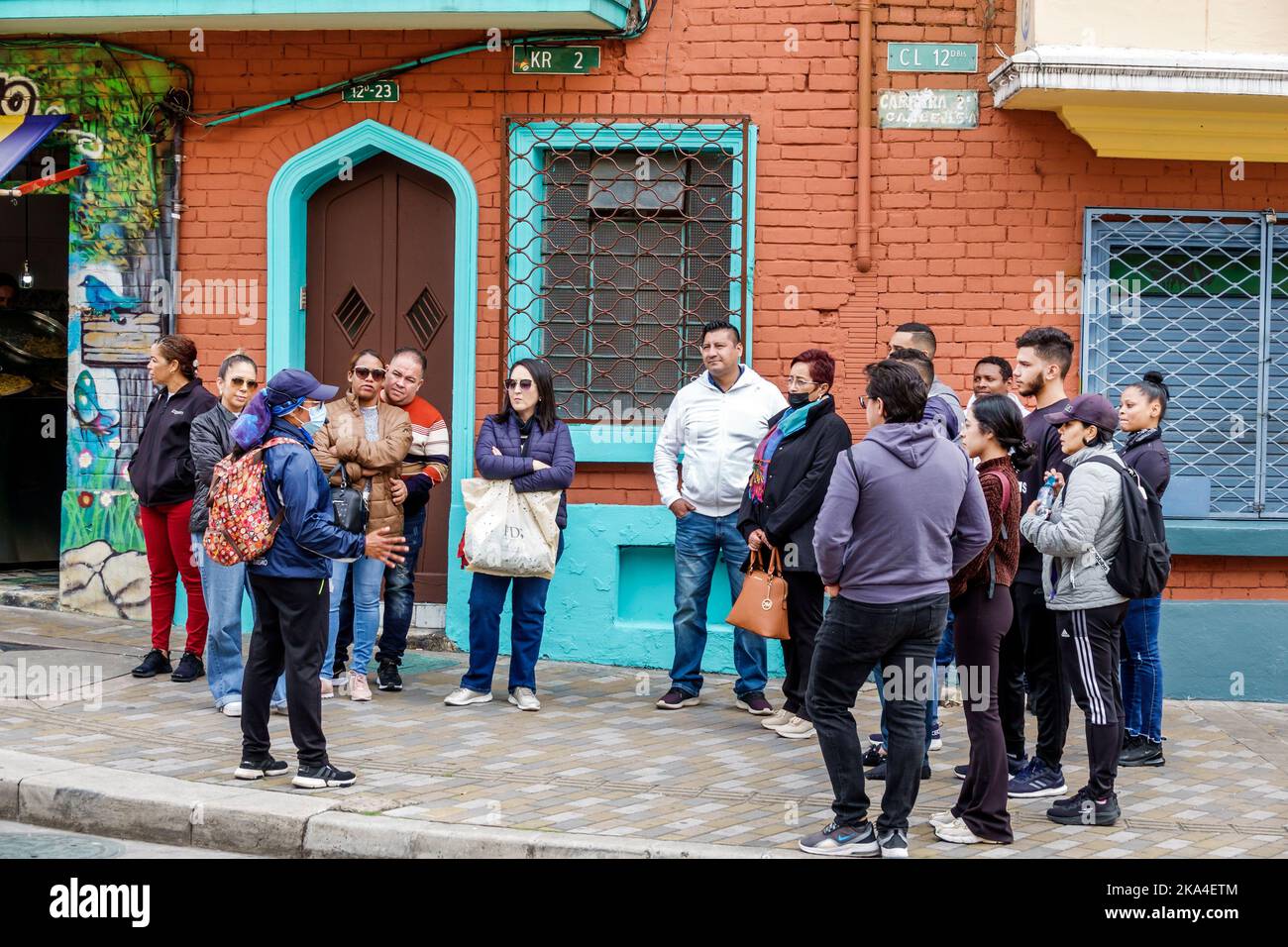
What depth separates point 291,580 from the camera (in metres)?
6.47

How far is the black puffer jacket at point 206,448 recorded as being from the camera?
8047 millimetres

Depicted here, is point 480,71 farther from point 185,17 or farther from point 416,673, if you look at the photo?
point 416,673

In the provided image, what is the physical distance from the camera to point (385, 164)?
10000mm

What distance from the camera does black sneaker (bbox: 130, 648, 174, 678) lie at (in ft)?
28.6

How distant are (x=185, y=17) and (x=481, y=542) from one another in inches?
148

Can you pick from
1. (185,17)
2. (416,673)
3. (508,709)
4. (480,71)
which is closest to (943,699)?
(508,709)

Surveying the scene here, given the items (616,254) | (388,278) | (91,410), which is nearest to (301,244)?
(388,278)

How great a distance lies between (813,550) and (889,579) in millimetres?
1458

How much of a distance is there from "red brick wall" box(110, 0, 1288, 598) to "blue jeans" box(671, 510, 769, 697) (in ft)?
3.42

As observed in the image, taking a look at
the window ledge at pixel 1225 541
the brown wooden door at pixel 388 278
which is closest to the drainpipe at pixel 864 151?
the window ledge at pixel 1225 541

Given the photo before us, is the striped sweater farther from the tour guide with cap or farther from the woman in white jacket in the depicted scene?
the woman in white jacket

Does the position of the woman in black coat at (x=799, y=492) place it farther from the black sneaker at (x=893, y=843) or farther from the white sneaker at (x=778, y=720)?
the black sneaker at (x=893, y=843)

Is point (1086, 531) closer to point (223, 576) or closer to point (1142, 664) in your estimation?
point (1142, 664)

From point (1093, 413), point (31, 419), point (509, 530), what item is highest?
point (1093, 413)
